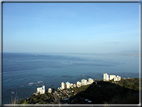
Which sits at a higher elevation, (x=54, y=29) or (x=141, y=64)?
(x=54, y=29)

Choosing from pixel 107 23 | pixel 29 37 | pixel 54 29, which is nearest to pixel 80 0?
pixel 107 23

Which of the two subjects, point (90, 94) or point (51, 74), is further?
point (51, 74)

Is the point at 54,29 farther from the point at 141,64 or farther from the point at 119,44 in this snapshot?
the point at 141,64

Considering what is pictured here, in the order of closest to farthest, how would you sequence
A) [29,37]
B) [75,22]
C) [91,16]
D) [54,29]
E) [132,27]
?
[132,27] → [91,16] → [75,22] → [54,29] → [29,37]

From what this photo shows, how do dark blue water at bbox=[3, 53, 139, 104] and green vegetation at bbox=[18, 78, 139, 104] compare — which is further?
dark blue water at bbox=[3, 53, 139, 104]

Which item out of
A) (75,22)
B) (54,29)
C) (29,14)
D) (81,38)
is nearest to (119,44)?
(81,38)

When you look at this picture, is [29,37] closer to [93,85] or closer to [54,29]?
[54,29]

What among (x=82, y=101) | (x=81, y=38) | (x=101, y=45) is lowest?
(x=82, y=101)

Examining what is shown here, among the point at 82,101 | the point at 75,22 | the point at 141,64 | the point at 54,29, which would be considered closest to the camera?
the point at 141,64

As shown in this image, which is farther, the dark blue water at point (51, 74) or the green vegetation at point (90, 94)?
the dark blue water at point (51, 74)

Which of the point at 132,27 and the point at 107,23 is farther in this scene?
the point at 107,23
